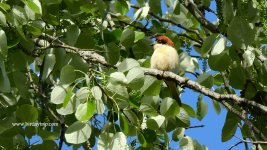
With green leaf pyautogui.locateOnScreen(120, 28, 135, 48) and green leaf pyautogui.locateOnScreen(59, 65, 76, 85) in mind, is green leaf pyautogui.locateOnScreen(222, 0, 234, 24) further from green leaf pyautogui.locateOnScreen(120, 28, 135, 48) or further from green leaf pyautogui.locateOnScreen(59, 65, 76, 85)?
green leaf pyautogui.locateOnScreen(59, 65, 76, 85)

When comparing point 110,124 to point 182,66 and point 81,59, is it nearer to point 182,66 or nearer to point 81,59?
point 81,59

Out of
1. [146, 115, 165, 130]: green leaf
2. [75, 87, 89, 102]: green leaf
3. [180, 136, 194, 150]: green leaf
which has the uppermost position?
[75, 87, 89, 102]: green leaf

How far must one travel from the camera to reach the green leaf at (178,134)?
A: 328 cm

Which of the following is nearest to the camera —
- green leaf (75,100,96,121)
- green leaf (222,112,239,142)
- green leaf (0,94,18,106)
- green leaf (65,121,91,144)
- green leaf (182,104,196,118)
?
green leaf (75,100,96,121)

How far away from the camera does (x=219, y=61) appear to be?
2914mm

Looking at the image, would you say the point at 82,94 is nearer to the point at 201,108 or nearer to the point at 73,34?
the point at 73,34

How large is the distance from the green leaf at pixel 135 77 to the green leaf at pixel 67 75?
0.87 ft

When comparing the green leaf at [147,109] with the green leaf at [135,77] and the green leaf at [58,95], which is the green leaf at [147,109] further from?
the green leaf at [58,95]

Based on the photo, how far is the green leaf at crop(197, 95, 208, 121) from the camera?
358 centimetres

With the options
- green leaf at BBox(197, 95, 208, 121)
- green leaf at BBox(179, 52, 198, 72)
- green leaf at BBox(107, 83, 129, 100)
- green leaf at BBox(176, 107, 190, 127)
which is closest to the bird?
green leaf at BBox(179, 52, 198, 72)

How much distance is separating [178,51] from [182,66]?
2.35ft

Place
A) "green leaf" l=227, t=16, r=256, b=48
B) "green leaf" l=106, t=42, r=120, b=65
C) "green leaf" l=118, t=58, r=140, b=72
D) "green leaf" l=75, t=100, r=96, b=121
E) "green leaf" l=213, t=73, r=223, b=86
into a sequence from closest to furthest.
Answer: "green leaf" l=75, t=100, r=96, b=121 → "green leaf" l=227, t=16, r=256, b=48 → "green leaf" l=118, t=58, r=140, b=72 → "green leaf" l=106, t=42, r=120, b=65 → "green leaf" l=213, t=73, r=223, b=86

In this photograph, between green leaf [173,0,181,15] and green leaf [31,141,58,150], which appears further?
green leaf [173,0,181,15]

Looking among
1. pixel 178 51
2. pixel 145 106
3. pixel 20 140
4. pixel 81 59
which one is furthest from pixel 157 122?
pixel 178 51
